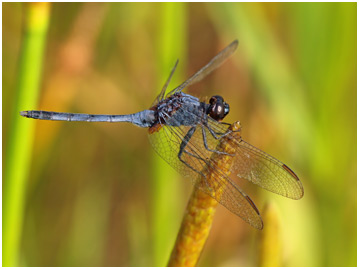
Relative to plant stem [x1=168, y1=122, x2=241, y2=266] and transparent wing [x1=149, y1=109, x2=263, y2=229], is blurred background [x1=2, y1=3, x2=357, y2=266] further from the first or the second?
plant stem [x1=168, y1=122, x2=241, y2=266]

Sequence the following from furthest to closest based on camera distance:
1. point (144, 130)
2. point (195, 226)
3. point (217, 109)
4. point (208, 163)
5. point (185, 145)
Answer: point (144, 130) → point (217, 109) → point (185, 145) → point (208, 163) → point (195, 226)

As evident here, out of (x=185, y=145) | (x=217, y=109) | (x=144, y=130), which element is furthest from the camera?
(x=144, y=130)

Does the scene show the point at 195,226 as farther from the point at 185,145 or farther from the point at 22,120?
the point at 185,145

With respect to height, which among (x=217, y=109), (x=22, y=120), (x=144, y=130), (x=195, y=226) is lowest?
(x=195, y=226)

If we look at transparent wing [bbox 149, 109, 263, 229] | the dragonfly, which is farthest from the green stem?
transparent wing [bbox 149, 109, 263, 229]

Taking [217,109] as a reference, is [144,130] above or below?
above

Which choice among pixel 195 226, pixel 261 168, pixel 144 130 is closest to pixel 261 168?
pixel 261 168

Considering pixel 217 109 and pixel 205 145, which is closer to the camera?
pixel 205 145

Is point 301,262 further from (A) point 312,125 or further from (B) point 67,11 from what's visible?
(B) point 67,11
